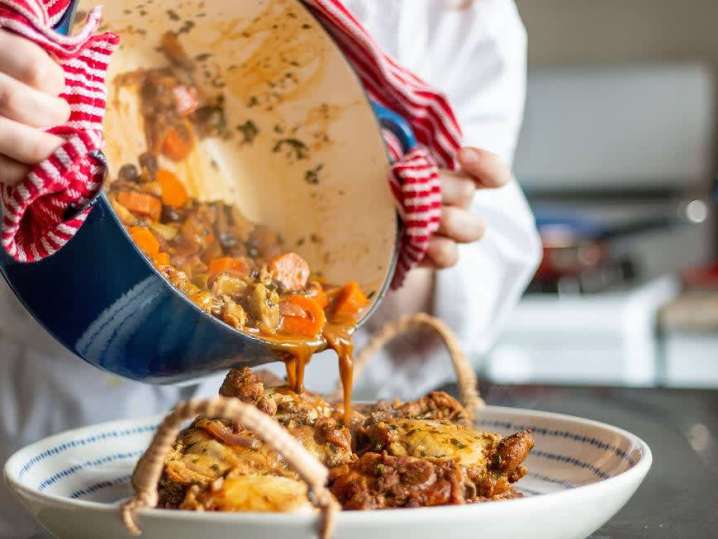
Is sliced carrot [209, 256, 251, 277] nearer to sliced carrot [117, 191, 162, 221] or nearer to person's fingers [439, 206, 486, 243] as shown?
sliced carrot [117, 191, 162, 221]

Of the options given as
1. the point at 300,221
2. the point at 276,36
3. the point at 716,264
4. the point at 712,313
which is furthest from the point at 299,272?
the point at 716,264

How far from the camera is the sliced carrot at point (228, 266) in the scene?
98 cm

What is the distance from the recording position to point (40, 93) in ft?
2.43

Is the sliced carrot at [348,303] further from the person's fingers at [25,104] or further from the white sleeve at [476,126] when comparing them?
the white sleeve at [476,126]

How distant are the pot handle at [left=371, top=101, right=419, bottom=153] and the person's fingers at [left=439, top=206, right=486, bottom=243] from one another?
0.30 ft

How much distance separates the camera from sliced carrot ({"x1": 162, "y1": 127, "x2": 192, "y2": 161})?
113cm

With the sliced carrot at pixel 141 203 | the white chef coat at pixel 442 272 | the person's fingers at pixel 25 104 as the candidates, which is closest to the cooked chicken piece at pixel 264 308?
the sliced carrot at pixel 141 203

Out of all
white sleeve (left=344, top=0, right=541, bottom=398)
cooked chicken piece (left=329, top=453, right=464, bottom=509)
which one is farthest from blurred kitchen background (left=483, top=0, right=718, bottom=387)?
cooked chicken piece (left=329, top=453, right=464, bottom=509)

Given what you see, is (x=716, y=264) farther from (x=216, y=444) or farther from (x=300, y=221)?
(x=216, y=444)

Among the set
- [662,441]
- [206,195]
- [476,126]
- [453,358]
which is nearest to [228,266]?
[206,195]

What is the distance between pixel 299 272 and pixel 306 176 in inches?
6.0

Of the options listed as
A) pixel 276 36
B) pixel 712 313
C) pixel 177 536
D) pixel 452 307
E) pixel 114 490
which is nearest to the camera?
pixel 177 536

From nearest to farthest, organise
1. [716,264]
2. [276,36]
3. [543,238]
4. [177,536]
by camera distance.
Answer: [177,536], [276,36], [543,238], [716,264]

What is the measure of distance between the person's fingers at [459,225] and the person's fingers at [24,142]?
0.51 metres
